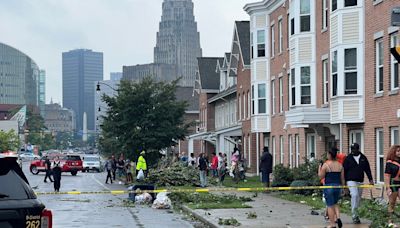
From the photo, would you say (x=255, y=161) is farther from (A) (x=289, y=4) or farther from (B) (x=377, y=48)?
(B) (x=377, y=48)

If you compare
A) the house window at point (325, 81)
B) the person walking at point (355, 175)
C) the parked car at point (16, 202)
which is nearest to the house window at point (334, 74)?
the house window at point (325, 81)

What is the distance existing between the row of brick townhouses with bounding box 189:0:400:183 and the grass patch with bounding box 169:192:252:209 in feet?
15.8

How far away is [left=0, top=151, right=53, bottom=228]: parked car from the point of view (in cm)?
714

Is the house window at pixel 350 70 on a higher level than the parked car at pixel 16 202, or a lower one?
higher

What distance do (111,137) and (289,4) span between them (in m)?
15.8

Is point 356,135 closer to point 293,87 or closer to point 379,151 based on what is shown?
point 379,151

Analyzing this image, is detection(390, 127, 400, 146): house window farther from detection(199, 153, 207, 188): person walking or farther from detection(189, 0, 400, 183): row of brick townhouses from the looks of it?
detection(199, 153, 207, 188): person walking

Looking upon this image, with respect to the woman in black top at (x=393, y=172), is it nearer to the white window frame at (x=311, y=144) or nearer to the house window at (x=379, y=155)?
the house window at (x=379, y=155)

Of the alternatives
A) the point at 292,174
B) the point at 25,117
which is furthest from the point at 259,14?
the point at 25,117

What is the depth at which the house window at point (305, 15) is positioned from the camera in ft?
109

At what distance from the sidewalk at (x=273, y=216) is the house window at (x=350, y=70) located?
5176mm

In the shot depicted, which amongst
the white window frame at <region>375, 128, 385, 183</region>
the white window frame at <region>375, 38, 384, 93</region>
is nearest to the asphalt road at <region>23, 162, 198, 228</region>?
the white window frame at <region>375, 128, 385, 183</region>

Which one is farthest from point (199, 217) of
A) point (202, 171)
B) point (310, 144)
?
point (202, 171)

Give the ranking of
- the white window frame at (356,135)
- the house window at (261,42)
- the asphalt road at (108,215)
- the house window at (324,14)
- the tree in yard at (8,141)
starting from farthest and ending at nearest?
1. the tree in yard at (8,141)
2. the house window at (261,42)
3. the house window at (324,14)
4. the white window frame at (356,135)
5. the asphalt road at (108,215)
